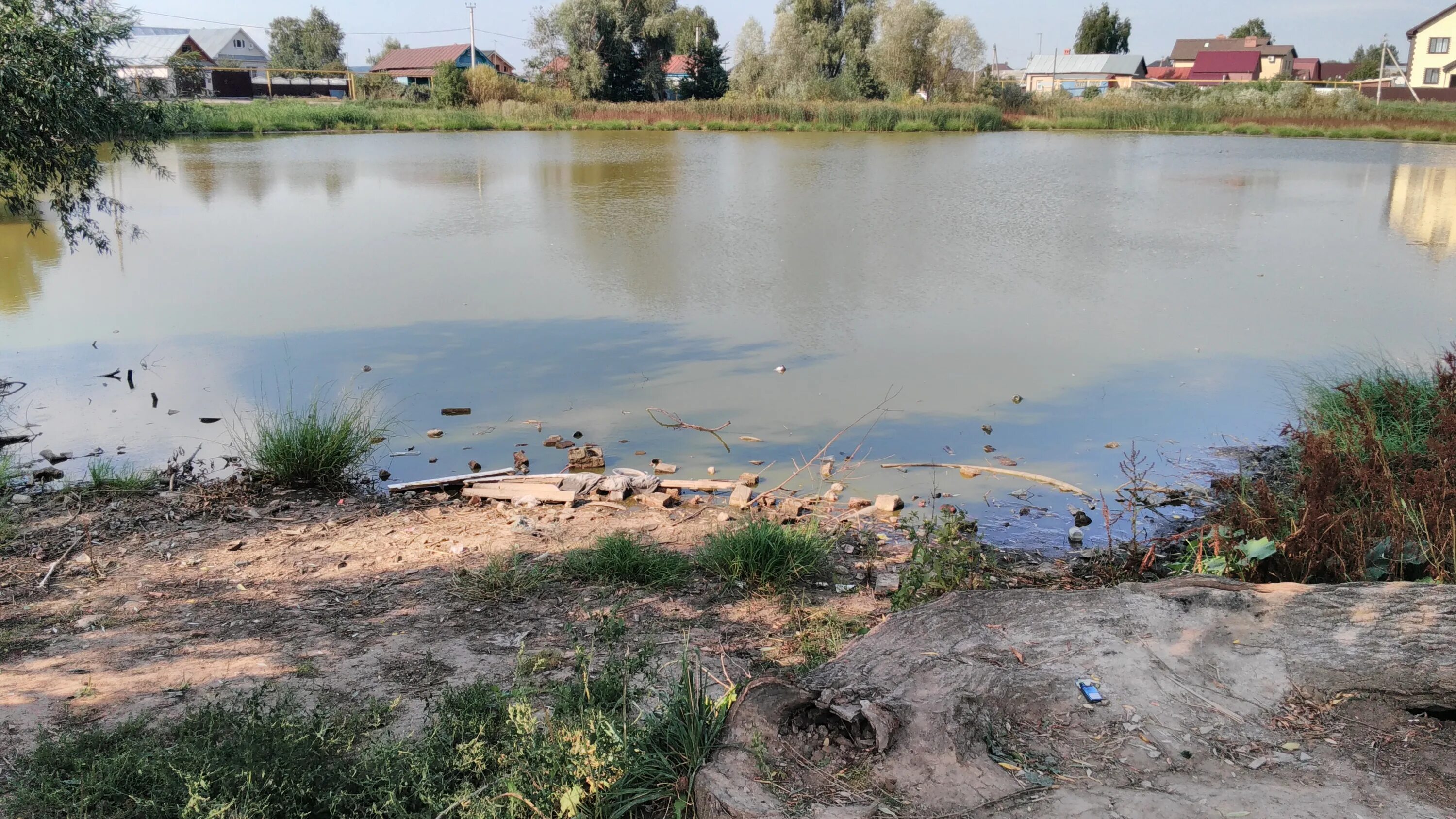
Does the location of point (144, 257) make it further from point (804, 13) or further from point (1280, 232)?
point (804, 13)

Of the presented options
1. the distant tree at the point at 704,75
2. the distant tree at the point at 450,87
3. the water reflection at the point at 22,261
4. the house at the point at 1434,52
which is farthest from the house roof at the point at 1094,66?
the water reflection at the point at 22,261

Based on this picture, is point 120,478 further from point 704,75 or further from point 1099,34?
point 1099,34

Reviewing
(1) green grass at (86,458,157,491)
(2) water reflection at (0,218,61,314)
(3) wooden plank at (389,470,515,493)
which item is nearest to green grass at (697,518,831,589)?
(3) wooden plank at (389,470,515,493)

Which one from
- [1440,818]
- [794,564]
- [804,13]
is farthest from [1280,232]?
[804,13]

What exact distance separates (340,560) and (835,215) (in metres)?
9.33

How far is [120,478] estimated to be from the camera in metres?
4.50

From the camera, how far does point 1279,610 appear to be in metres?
2.38

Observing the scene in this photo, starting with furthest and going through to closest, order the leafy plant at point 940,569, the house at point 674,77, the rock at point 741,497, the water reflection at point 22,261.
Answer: the house at point 674,77 < the water reflection at point 22,261 < the rock at point 741,497 < the leafy plant at point 940,569

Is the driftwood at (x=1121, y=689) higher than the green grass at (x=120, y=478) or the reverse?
higher

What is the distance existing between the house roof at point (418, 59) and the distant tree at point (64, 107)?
4526 cm

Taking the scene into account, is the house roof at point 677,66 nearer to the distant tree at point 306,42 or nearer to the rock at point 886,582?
the distant tree at point 306,42

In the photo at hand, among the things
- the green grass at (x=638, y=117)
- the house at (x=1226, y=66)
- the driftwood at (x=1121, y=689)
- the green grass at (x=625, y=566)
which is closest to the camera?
the driftwood at (x=1121, y=689)

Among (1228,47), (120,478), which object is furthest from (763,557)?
(1228,47)

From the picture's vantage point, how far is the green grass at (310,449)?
4578mm
